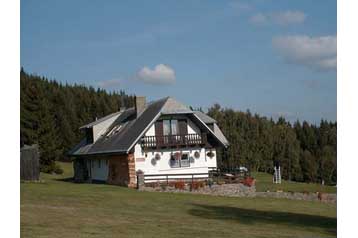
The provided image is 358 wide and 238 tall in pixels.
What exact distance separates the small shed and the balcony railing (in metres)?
6.43

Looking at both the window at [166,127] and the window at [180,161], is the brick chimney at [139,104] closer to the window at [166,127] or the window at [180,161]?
the window at [166,127]

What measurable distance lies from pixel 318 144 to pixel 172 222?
43.1 metres

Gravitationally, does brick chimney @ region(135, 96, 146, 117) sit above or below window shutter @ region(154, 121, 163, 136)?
above

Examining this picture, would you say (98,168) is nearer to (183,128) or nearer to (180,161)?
(180,161)

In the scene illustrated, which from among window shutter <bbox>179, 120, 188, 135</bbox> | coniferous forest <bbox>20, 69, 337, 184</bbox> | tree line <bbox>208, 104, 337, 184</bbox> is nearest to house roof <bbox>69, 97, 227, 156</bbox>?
window shutter <bbox>179, 120, 188, 135</bbox>

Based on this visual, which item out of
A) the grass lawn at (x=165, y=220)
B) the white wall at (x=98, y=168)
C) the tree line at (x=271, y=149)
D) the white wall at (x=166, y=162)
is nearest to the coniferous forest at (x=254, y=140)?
the tree line at (x=271, y=149)

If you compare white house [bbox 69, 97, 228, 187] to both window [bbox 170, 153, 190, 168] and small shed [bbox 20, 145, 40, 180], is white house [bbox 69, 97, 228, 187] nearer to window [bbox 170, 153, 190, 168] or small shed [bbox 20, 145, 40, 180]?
window [bbox 170, 153, 190, 168]

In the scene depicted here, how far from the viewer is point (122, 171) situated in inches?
1188

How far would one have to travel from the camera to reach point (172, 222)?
42.4ft

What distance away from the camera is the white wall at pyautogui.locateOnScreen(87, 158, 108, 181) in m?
32.8

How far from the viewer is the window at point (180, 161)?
31.2 metres
